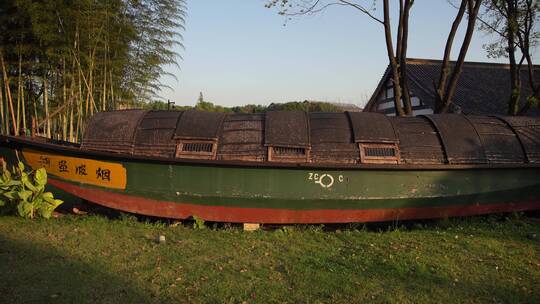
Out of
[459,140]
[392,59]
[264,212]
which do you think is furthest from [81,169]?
[392,59]

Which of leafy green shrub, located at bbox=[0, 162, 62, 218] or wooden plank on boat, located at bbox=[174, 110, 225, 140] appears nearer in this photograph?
leafy green shrub, located at bbox=[0, 162, 62, 218]

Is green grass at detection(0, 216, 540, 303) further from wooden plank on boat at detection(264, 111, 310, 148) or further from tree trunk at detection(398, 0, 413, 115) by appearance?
tree trunk at detection(398, 0, 413, 115)

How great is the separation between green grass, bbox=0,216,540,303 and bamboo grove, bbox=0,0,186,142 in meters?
3.62

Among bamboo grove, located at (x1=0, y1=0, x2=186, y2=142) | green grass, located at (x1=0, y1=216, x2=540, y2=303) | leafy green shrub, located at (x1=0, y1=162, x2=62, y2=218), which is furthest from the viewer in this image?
bamboo grove, located at (x1=0, y1=0, x2=186, y2=142)

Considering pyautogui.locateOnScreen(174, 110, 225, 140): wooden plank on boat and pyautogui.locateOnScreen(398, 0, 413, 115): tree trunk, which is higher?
pyautogui.locateOnScreen(398, 0, 413, 115): tree trunk

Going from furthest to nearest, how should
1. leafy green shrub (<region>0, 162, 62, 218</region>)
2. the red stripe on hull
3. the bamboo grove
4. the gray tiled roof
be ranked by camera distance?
the gray tiled roof → the bamboo grove → the red stripe on hull → leafy green shrub (<region>0, 162, 62, 218</region>)

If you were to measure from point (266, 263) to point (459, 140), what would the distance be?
4047mm

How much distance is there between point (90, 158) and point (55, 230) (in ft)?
4.26

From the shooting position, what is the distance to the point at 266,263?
192 inches

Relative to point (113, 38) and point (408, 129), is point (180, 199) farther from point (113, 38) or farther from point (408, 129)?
point (113, 38)

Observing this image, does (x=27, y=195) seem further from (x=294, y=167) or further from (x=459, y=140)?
(x=459, y=140)

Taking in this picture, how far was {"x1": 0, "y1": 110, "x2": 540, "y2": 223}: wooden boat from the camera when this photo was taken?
6.28 m

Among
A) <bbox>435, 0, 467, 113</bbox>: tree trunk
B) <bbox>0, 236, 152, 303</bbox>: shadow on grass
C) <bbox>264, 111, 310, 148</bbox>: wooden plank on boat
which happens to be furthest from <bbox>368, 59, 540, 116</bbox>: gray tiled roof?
<bbox>0, 236, 152, 303</bbox>: shadow on grass

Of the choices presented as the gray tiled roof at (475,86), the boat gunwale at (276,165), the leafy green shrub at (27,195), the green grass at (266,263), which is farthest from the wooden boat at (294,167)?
the gray tiled roof at (475,86)
